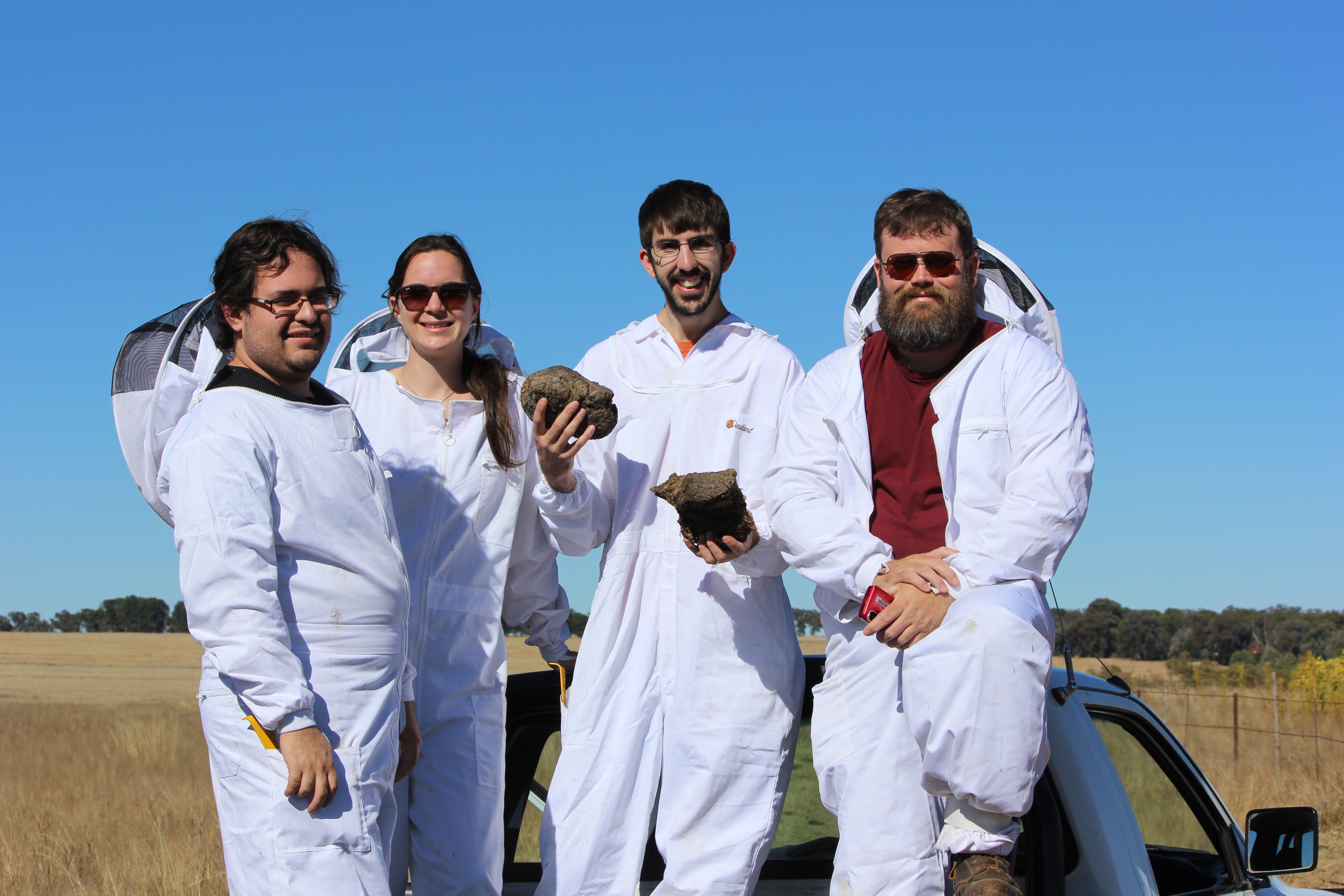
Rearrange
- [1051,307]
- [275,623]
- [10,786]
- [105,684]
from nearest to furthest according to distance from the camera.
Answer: [275,623]
[1051,307]
[10,786]
[105,684]

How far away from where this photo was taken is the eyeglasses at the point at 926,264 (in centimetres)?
327

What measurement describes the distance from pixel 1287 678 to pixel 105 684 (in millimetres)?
30407

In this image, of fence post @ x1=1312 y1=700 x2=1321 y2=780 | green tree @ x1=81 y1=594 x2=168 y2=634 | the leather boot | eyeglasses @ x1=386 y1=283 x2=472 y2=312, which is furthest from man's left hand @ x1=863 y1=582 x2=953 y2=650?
green tree @ x1=81 y1=594 x2=168 y2=634

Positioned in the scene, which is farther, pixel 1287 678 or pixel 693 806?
pixel 1287 678

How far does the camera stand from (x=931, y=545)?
124 inches

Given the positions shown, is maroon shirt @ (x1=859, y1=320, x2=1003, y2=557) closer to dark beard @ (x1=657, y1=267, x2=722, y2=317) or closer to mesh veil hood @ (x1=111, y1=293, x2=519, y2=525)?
dark beard @ (x1=657, y1=267, x2=722, y2=317)

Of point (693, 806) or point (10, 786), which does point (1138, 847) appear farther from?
point (10, 786)

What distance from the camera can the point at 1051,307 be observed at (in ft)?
12.5

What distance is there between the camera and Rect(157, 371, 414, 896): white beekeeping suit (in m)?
2.53

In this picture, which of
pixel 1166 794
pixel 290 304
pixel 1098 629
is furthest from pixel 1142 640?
pixel 290 304

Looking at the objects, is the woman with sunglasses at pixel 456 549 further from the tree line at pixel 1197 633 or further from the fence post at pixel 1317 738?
the tree line at pixel 1197 633

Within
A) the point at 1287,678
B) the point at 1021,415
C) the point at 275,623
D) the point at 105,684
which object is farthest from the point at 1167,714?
the point at 105,684

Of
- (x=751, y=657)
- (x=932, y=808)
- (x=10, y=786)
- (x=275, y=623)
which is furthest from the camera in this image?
(x=10, y=786)

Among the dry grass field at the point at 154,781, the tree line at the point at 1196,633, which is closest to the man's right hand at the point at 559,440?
the dry grass field at the point at 154,781
